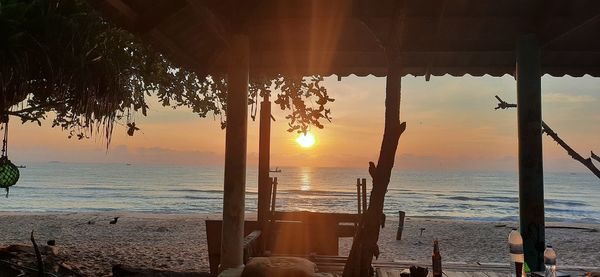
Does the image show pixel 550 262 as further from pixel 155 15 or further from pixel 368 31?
pixel 155 15

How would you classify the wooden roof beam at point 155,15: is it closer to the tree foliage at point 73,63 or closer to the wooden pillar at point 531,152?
the tree foliage at point 73,63

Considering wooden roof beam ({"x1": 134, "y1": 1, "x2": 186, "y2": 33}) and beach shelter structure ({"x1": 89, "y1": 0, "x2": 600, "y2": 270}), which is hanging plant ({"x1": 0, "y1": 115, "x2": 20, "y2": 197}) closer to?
beach shelter structure ({"x1": 89, "y1": 0, "x2": 600, "y2": 270})

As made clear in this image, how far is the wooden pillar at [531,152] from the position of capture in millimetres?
5090

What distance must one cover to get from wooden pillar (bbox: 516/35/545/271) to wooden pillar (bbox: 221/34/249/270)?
3408mm

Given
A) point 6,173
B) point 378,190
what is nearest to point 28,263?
point 6,173

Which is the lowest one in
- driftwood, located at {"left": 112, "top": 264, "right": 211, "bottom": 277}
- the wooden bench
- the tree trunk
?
driftwood, located at {"left": 112, "top": 264, "right": 211, "bottom": 277}

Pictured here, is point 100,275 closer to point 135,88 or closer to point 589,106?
point 135,88

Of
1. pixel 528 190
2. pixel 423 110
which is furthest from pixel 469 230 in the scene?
pixel 423 110

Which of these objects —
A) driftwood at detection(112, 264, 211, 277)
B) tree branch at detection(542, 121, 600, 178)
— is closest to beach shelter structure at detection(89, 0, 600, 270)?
tree branch at detection(542, 121, 600, 178)

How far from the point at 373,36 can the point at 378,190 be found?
2212mm

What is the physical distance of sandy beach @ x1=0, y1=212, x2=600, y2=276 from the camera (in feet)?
42.1

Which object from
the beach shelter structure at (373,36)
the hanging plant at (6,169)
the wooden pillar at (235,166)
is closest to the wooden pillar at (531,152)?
the beach shelter structure at (373,36)

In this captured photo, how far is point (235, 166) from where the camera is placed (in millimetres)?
5406

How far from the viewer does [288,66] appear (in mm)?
6949
